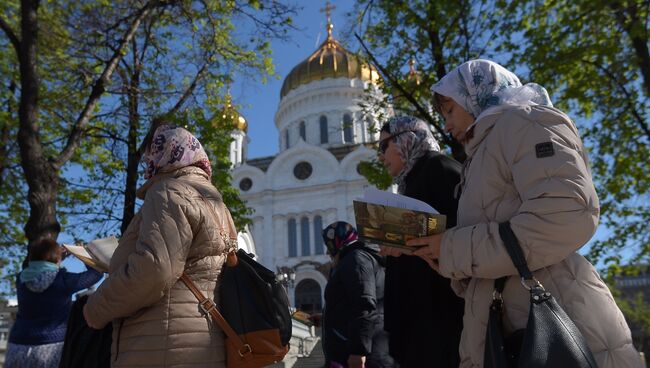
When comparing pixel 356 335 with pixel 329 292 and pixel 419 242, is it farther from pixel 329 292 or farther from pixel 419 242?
pixel 419 242

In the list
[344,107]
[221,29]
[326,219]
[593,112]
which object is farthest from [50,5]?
[344,107]

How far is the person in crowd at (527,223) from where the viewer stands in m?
1.67

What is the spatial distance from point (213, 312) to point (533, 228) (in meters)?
1.58

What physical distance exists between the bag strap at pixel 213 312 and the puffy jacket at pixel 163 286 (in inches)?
1.0

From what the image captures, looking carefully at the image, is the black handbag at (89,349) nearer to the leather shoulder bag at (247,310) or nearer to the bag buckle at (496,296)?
the leather shoulder bag at (247,310)

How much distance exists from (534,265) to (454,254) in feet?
0.90

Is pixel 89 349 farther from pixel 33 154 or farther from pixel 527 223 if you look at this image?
pixel 33 154

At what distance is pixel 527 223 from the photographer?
1.70 m

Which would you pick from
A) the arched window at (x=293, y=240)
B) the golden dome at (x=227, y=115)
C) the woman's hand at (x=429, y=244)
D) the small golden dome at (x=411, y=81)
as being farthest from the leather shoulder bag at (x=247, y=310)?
the arched window at (x=293, y=240)

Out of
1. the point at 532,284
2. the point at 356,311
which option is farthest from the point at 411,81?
the point at 532,284

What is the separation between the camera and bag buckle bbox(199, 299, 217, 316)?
8.29 feet

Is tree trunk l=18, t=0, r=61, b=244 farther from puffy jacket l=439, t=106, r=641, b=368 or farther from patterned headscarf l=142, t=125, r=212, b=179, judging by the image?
puffy jacket l=439, t=106, r=641, b=368

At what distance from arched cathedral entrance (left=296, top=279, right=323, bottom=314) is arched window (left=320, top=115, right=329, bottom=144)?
11.1 meters

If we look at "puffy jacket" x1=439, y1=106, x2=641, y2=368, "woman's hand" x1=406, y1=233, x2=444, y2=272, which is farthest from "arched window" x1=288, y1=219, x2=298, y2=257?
"puffy jacket" x1=439, y1=106, x2=641, y2=368
